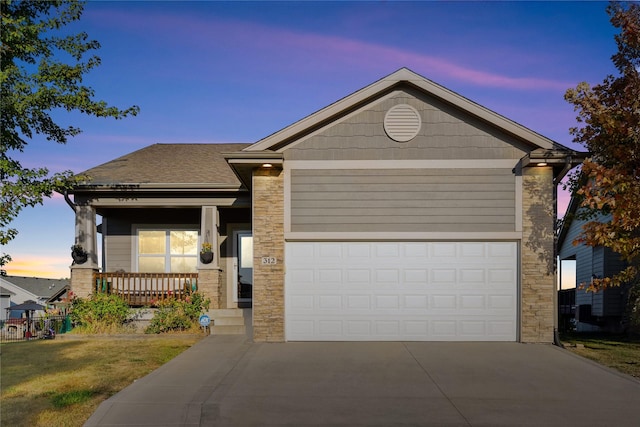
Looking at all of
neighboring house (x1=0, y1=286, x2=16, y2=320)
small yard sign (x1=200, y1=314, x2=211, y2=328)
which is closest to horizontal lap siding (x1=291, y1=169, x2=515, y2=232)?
small yard sign (x1=200, y1=314, x2=211, y2=328)

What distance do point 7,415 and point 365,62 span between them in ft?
38.7

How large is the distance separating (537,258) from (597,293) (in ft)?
30.4

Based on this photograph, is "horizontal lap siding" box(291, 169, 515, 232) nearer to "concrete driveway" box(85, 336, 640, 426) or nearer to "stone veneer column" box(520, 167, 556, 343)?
"stone veneer column" box(520, 167, 556, 343)

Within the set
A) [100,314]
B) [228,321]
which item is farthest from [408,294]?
[100,314]

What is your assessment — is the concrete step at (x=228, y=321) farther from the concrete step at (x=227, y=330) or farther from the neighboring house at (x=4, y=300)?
the neighboring house at (x=4, y=300)

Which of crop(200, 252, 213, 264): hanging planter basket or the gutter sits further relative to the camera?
crop(200, 252, 213, 264): hanging planter basket

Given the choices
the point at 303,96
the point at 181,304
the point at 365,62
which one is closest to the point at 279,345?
the point at 181,304

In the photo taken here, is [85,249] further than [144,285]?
No

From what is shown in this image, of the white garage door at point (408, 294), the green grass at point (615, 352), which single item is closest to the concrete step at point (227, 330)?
the white garage door at point (408, 294)

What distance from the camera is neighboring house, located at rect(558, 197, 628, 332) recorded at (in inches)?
706

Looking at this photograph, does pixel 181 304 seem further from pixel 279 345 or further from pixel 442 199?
pixel 442 199

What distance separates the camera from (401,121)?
1178 cm

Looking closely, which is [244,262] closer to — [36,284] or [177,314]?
[177,314]

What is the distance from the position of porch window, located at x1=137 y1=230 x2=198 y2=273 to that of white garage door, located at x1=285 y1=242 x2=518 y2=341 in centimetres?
545
